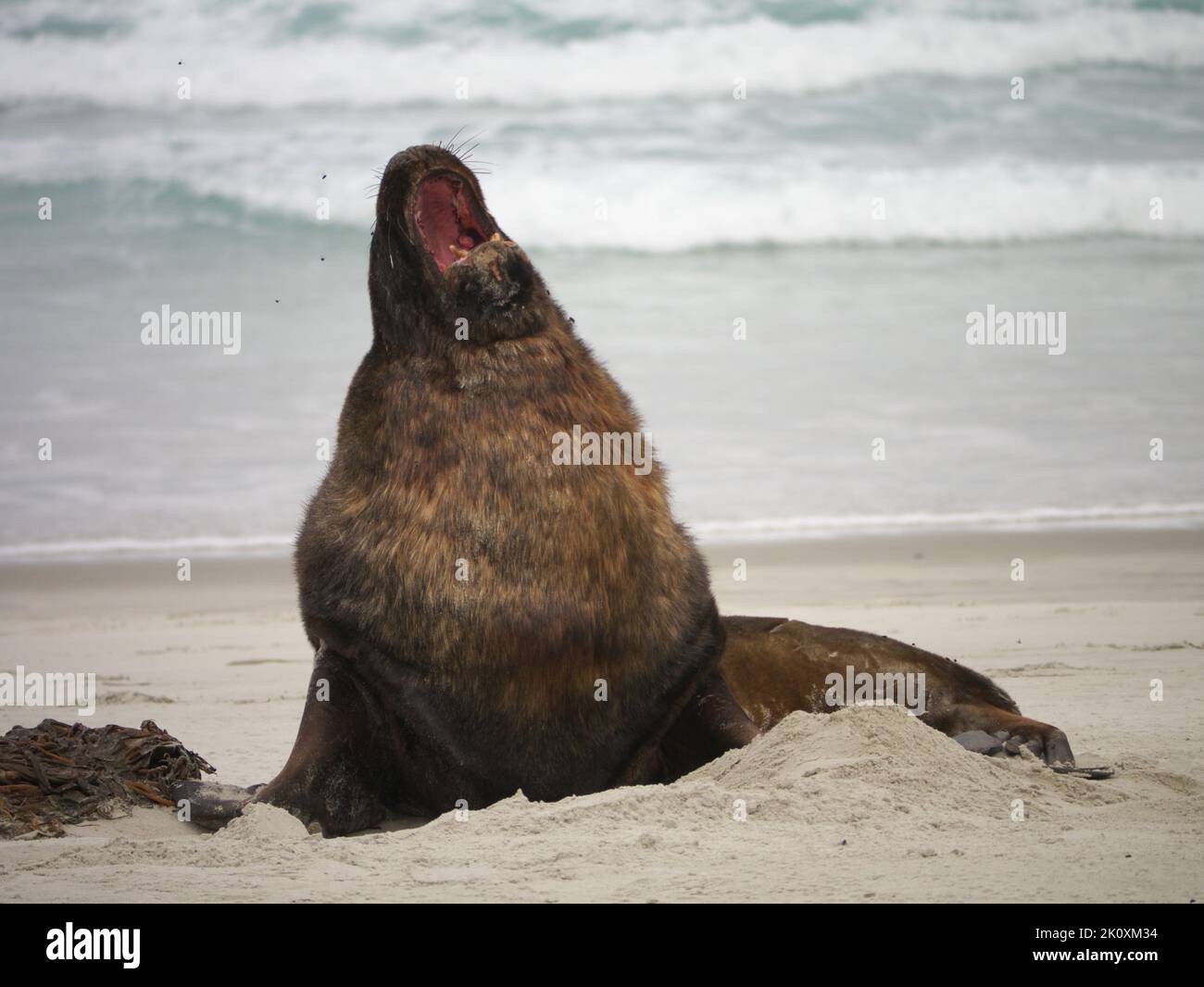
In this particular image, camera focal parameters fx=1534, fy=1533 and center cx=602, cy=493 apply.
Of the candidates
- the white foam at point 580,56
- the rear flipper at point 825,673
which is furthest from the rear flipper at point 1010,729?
the white foam at point 580,56

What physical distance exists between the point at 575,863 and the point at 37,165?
22618 mm

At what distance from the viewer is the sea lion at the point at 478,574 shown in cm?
431

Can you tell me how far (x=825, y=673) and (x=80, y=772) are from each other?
2620 mm

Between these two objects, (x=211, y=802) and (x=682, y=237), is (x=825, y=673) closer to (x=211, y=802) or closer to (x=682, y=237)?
(x=211, y=802)

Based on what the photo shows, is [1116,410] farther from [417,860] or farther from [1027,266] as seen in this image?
[417,860]

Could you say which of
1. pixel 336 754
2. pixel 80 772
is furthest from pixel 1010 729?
pixel 80 772

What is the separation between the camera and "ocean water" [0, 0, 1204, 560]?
574 inches

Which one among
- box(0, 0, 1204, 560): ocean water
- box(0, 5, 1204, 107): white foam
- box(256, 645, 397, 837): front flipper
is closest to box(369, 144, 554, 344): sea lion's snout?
box(256, 645, 397, 837): front flipper

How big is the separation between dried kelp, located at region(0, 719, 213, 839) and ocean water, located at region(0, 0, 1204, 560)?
7789mm

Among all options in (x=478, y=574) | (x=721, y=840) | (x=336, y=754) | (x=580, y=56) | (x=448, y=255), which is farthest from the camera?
(x=580, y=56)

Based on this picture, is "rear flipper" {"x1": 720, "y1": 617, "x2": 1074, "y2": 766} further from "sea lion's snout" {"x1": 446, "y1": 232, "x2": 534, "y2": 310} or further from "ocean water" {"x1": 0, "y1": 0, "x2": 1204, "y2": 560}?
"ocean water" {"x1": 0, "y1": 0, "x2": 1204, "y2": 560}

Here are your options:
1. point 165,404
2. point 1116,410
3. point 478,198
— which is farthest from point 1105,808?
point 165,404

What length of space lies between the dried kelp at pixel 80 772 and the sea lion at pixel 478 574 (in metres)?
0.82

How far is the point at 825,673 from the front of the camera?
18.5 ft
